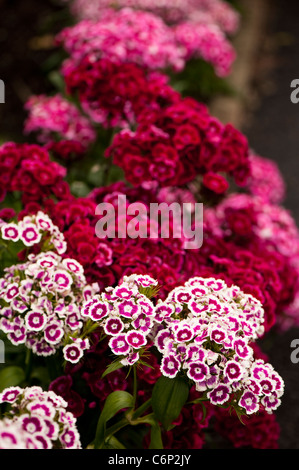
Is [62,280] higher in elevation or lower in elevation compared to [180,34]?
lower

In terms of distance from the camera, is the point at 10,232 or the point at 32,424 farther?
the point at 10,232

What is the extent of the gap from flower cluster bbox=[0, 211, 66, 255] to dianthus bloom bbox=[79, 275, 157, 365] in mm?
306

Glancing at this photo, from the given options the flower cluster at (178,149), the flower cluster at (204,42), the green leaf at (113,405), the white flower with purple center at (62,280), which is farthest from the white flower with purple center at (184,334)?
the flower cluster at (204,42)

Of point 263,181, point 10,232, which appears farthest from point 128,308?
point 263,181

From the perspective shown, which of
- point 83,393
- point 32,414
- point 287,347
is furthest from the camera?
point 287,347

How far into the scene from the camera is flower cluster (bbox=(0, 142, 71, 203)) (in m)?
1.83

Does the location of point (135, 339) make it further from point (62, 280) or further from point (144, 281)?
point (62, 280)

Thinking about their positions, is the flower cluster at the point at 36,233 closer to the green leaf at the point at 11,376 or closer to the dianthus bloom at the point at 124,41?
the green leaf at the point at 11,376

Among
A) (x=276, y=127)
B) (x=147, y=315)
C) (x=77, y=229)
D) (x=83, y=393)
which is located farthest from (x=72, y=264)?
(x=276, y=127)

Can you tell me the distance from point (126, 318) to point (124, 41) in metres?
1.48
